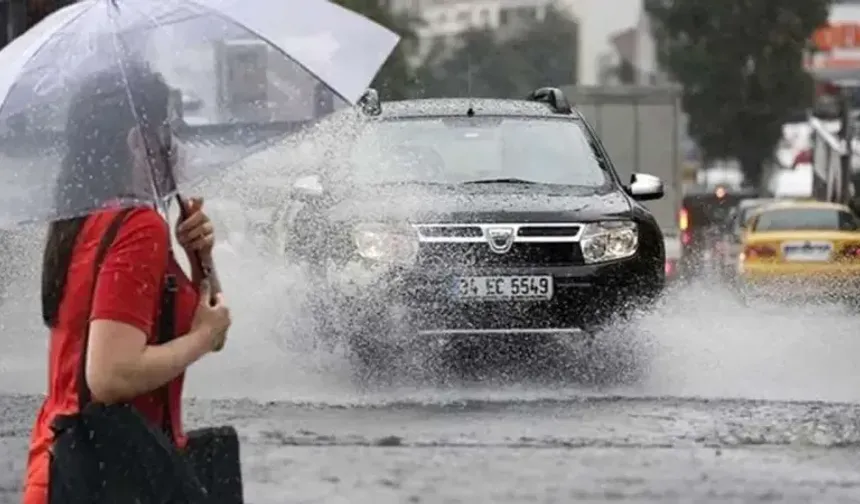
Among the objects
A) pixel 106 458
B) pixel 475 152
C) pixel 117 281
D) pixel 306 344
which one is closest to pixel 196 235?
pixel 117 281

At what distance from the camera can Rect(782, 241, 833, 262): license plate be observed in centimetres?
2134

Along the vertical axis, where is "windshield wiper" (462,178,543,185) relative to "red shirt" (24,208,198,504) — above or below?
below

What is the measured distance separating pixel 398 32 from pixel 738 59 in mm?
35354

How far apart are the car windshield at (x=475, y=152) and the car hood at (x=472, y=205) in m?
0.25

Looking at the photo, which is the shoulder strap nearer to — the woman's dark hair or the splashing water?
the woman's dark hair

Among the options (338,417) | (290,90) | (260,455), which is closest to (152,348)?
(290,90)

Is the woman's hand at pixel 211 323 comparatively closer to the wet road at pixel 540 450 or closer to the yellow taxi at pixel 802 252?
the wet road at pixel 540 450

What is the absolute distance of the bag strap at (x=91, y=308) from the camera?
350 centimetres

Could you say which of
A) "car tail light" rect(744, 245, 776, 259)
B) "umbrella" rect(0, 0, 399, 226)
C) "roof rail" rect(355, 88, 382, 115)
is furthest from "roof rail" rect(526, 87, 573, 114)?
"car tail light" rect(744, 245, 776, 259)

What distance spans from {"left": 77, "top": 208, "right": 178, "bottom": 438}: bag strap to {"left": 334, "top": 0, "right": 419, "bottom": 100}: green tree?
21.3 metres

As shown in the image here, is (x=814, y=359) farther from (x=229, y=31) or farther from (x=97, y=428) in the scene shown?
(x=97, y=428)

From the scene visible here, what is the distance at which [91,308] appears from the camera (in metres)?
3.48

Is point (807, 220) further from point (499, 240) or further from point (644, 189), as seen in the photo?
point (499, 240)

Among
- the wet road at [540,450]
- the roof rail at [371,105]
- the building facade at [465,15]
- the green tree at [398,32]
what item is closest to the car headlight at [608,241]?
the wet road at [540,450]
